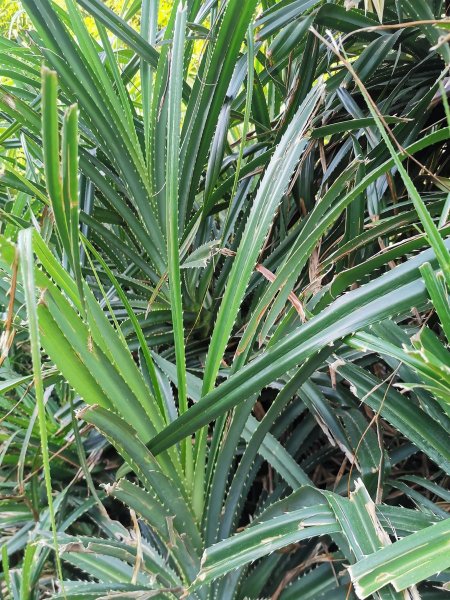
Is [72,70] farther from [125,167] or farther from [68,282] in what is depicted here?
[68,282]

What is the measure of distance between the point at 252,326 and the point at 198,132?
0.30 meters

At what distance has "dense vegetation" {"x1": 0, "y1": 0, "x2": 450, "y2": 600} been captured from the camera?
1.22 feet

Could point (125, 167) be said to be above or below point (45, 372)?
above

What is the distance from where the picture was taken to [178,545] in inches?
18.2

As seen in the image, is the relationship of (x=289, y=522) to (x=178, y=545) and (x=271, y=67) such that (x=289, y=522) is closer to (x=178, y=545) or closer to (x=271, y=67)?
(x=178, y=545)

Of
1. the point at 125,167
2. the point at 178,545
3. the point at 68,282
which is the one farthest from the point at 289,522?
the point at 125,167

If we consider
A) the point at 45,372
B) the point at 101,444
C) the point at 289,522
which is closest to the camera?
the point at 289,522

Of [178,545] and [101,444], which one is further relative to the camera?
[101,444]

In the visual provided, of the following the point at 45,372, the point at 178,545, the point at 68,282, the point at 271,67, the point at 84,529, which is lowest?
the point at 84,529

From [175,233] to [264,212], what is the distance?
83 millimetres

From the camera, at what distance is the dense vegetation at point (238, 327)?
372 mm

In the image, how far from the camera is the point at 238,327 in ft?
2.45

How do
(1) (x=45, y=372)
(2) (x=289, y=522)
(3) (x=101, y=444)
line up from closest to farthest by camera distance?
(2) (x=289, y=522) → (1) (x=45, y=372) → (3) (x=101, y=444)

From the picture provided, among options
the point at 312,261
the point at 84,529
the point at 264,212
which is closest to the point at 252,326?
the point at 264,212
